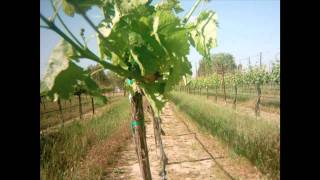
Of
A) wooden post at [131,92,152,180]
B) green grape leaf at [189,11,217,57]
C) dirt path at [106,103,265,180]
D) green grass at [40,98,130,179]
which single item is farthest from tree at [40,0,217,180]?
dirt path at [106,103,265,180]

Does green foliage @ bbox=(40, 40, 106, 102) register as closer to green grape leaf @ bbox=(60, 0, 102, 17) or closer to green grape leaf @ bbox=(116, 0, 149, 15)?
green grape leaf @ bbox=(60, 0, 102, 17)

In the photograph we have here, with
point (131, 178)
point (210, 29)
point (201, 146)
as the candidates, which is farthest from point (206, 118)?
point (210, 29)

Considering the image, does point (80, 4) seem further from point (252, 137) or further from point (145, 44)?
point (252, 137)

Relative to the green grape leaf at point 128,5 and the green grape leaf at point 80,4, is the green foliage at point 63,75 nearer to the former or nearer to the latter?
the green grape leaf at point 80,4

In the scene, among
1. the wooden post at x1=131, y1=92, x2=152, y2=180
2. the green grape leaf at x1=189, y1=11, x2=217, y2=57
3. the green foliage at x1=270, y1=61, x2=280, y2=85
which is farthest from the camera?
the green foliage at x1=270, y1=61, x2=280, y2=85

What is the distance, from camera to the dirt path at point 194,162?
5.14m

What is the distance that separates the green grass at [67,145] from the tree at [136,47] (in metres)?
3.49

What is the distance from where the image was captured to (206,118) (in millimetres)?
9312

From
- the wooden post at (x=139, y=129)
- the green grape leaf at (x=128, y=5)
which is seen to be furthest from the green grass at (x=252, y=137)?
the green grape leaf at (x=128, y=5)

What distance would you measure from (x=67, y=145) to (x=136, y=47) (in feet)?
16.0

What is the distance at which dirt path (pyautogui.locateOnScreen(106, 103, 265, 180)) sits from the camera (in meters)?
5.14

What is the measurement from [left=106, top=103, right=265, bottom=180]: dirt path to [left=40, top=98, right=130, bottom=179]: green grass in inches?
24.6

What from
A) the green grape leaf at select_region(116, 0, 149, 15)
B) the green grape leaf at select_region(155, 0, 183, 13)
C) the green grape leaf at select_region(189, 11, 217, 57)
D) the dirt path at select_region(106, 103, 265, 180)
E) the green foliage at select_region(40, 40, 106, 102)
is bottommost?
the dirt path at select_region(106, 103, 265, 180)
